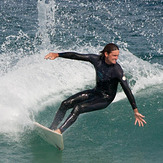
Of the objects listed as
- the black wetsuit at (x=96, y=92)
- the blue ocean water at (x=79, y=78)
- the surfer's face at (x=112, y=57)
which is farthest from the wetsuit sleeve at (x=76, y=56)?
the blue ocean water at (x=79, y=78)

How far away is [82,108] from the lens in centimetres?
654

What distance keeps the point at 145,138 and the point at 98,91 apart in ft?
4.41

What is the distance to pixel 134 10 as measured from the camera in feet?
62.2

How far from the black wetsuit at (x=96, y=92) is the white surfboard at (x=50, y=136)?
16 centimetres

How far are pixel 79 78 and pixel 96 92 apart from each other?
13.1ft

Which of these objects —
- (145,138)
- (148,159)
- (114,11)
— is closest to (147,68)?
(145,138)

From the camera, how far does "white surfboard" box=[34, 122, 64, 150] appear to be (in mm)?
6363

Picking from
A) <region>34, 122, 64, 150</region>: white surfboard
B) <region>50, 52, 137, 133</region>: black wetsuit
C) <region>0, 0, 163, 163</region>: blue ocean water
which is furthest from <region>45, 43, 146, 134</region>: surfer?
<region>0, 0, 163, 163</region>: blue ocean water

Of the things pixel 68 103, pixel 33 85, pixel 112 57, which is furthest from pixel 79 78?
pixel 112 57

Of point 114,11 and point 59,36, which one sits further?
point 114,11

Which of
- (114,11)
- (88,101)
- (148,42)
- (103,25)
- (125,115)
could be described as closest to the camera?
(88,101)

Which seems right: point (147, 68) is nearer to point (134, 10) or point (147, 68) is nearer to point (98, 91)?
point (98, 91)

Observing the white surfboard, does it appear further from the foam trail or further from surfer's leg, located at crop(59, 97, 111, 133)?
the foam trail

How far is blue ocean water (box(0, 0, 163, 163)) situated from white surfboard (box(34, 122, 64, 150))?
158mm
